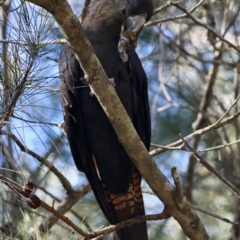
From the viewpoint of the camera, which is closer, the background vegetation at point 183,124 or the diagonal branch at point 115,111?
the diagonal branch at point 115,111

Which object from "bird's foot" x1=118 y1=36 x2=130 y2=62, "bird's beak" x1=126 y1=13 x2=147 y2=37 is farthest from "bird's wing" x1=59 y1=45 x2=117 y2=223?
"bird's beak" x1=126 y1=13 x2=147 y2=37

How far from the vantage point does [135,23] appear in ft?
9.34

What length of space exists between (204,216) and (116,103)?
7.06 ft

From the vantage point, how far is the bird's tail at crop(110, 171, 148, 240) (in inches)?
106

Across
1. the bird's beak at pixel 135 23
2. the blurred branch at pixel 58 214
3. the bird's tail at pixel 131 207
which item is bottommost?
the blurred branch at pixel 58 214

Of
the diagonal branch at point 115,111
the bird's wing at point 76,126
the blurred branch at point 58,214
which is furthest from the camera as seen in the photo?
the bird's wing at point 76,126

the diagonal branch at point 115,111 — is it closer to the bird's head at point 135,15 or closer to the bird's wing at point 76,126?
the bird's wing at point 76,126

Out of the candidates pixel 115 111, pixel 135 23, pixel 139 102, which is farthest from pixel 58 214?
pixel 135 23

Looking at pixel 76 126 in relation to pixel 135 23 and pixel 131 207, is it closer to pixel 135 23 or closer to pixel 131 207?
pixel 131 207

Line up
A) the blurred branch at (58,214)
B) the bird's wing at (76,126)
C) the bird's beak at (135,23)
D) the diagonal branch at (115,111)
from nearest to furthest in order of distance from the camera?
the blurred branch at (58,214) < the diagonal branch at (115,111) < the bird's wing at (76,126) < the bird's beak at (135,23)

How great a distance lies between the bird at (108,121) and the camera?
8.90 feet

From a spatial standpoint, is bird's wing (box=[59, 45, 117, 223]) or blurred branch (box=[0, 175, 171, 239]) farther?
bird's wing (box=[59, 45, 117, 223])

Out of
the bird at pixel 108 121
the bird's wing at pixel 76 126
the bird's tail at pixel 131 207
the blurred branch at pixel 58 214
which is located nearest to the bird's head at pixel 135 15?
the bird at pixel 108 121

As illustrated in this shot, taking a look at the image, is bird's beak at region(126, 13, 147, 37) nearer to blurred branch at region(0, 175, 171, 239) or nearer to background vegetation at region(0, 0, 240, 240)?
background vegetation at region(0, 0, 240, 240)
